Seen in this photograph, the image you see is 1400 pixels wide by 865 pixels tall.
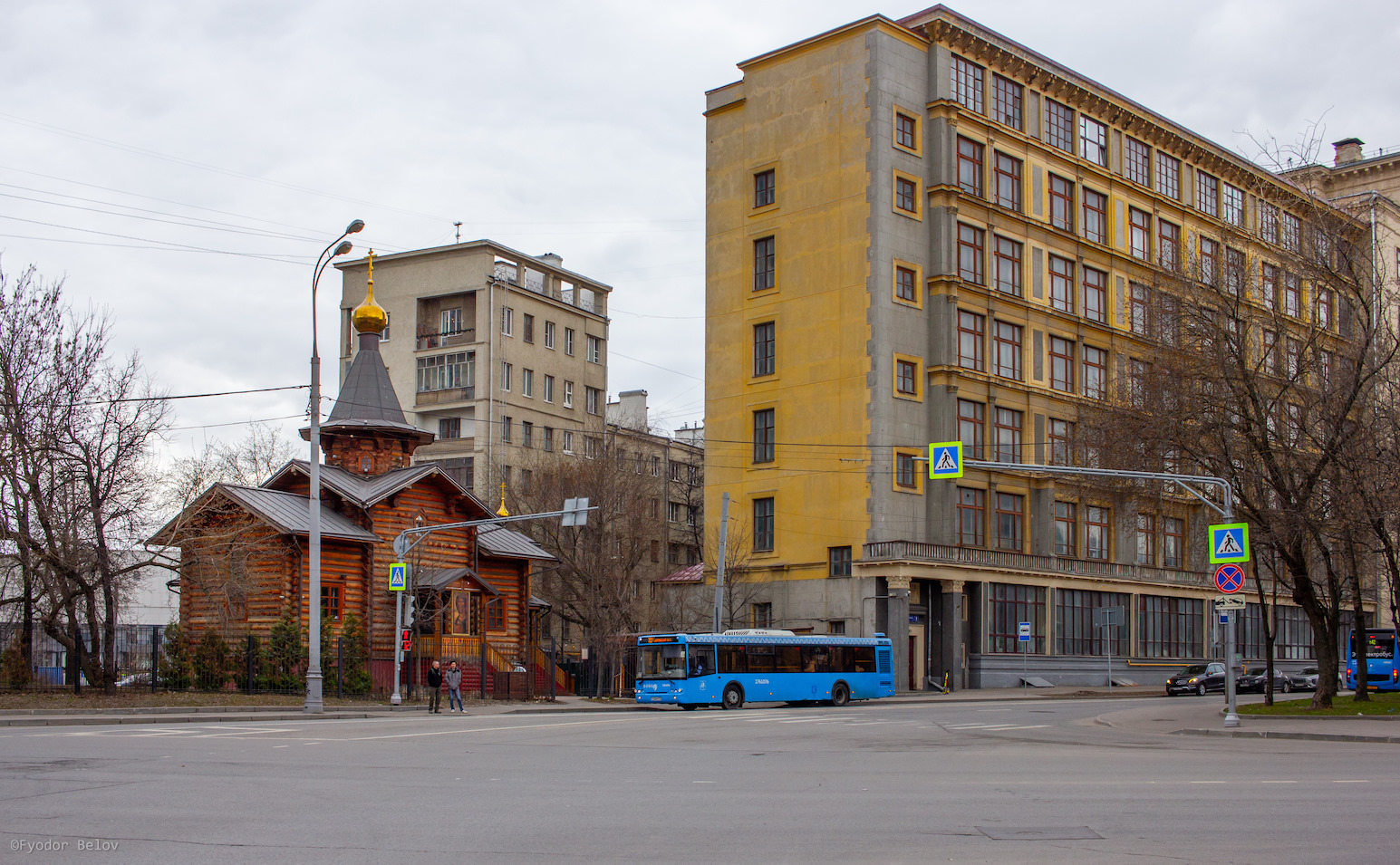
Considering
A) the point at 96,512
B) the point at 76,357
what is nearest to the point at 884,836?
the point at 96,512

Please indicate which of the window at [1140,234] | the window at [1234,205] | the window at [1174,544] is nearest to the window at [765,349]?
the window at [1140,234]

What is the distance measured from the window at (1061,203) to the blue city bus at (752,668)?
30656mm

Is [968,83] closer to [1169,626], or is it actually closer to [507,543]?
[1169,626]

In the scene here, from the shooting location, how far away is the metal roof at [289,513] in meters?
43.9

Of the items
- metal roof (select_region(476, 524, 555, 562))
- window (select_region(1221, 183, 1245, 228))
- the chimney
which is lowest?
metal roof (select_region(476, 524, 555, 562))

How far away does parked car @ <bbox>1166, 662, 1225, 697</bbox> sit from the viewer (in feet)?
182

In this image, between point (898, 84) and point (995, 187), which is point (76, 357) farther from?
point (995, 187)

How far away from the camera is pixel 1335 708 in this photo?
1378 inches

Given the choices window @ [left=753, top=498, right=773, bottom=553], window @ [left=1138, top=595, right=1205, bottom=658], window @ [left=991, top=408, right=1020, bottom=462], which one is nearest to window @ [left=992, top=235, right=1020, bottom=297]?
window @ [left=991, top=408, right=1020, bottom=462]

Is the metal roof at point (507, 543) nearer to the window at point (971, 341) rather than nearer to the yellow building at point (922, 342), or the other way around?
the yellow building at point (922, 342)

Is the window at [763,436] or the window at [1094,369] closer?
the window at [763,436]

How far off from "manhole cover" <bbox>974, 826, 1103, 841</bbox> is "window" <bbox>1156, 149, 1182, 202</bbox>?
6875 centimetres

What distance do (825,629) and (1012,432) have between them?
14.0 m

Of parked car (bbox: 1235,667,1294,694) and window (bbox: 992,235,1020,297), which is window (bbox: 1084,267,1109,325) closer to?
window (bbox: 992,235,1020,297)
